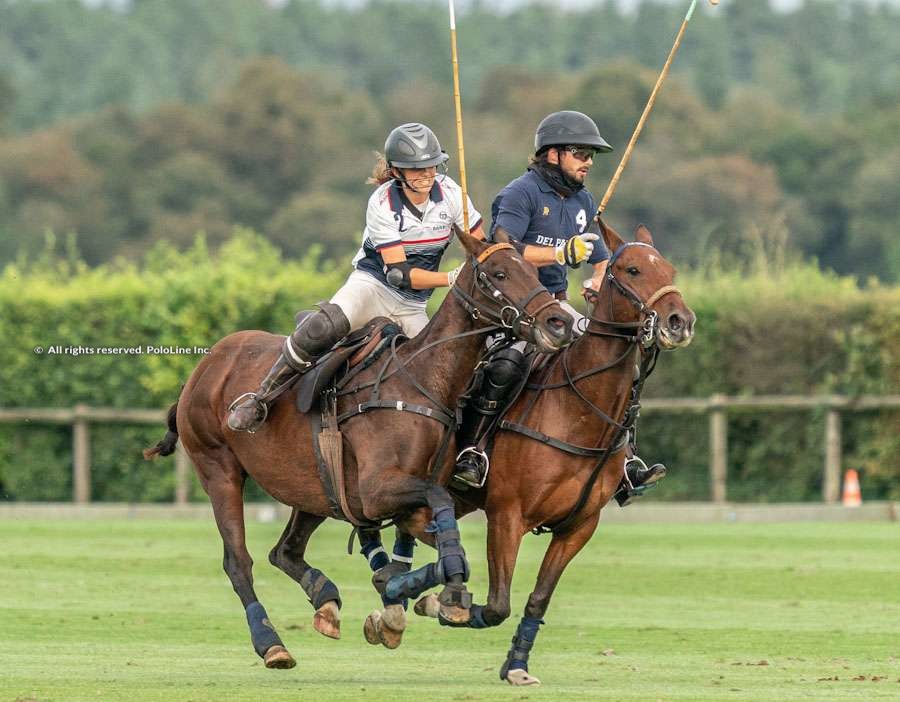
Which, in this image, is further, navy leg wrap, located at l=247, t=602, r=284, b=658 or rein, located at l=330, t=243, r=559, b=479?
navy leg wrap, located at l=247, t=602, r=284, b=658

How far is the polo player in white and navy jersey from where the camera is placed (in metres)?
9.35

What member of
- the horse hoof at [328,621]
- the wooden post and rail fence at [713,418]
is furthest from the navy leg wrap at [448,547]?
the wooden post and rail fence at [713,418]

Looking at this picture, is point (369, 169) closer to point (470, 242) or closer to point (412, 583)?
point (470, 242)

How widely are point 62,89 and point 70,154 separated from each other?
36.0 m

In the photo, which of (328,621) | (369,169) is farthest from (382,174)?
(369,169)

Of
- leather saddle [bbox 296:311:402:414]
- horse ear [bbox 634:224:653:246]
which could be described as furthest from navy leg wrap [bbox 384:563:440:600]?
horse ear [bbox 634:224:653:246]

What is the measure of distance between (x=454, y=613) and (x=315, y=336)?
1.61 meters

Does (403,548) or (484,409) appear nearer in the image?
(484,409)

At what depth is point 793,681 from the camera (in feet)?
30.6

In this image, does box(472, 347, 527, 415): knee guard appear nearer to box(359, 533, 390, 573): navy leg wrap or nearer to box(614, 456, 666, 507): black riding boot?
box(614, 456, 666, 507): black riding boot

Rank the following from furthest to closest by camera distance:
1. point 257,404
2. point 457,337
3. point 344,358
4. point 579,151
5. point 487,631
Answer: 1. point 487,631
2. point 579,151
3. point 257,404
4. point 344,358
5. point 457,337

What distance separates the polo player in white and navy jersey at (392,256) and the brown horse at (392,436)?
0.21 metres

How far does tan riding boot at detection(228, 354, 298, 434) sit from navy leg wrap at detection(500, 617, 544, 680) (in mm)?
1717

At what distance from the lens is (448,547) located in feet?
28.3
